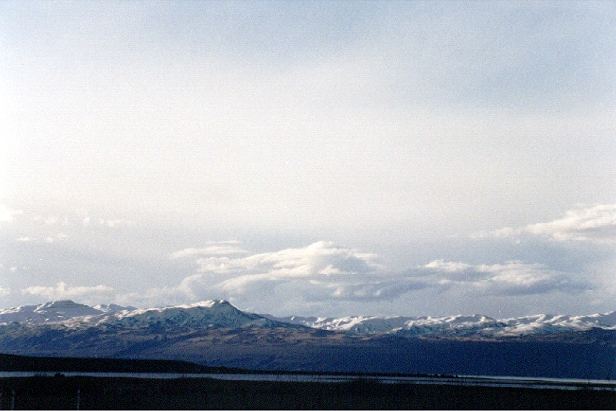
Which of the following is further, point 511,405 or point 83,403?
point 511,405

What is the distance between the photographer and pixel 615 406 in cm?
11300

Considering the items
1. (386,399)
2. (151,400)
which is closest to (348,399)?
(386,399)

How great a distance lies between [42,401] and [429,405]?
53.8m

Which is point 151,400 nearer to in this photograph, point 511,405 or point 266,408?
point 266,408

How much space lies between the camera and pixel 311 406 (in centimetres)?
9344

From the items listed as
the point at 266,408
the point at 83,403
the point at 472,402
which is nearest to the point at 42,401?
the point at 83,403

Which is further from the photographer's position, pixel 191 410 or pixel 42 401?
pixel 42 401

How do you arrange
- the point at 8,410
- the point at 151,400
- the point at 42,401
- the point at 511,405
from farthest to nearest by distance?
the point at 511,405, the point at 151,400, the point at 42,401, the point at 8,410

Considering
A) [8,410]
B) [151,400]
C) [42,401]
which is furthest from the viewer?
[151,400]

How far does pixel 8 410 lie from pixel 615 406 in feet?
299

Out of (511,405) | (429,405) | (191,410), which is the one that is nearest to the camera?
(191,410)

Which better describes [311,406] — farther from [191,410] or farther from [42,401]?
[42,401]

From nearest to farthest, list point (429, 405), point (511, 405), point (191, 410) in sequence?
point (191, 410), point (429, 405), point (511, 405)

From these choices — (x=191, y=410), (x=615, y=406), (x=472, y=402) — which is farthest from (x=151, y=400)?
(x=615, y=406)
